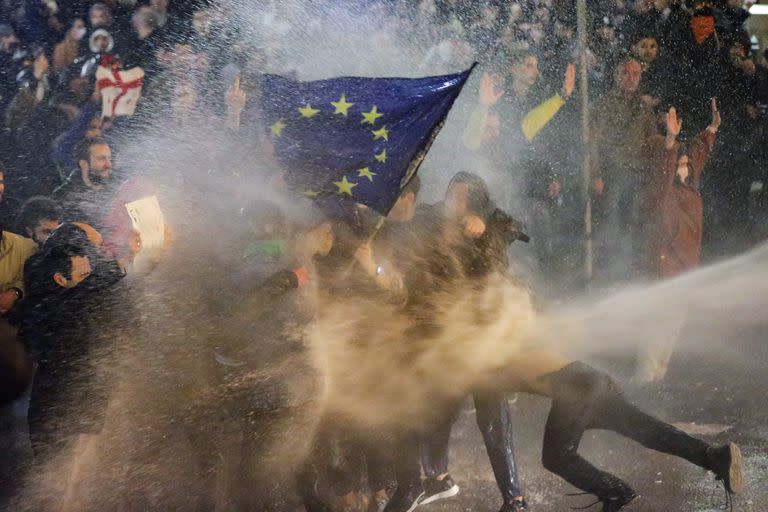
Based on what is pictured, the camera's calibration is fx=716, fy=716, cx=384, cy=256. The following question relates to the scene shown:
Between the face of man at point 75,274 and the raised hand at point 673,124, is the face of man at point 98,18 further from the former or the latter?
the raised hand at point 673,124

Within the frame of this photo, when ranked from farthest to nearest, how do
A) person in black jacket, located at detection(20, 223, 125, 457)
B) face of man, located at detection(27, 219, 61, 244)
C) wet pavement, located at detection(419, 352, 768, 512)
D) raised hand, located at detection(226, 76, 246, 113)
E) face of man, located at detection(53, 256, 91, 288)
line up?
raised hand, located at detection(226, 76, 246, 113) → face of man, located at detection(27, 219, 61, 244) → wet pavement, located at detection(419, 352, 768, 512) → face of man, located at detection(53, 256, 91, 288) → person in black jacket, located at detection(20, 223, 125, 457)

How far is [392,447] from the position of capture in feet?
17.1

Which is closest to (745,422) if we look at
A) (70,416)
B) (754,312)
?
(754,312)

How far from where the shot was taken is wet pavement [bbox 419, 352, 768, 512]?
484 cm

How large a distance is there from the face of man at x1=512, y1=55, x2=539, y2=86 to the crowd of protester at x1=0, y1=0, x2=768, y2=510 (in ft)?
0.07

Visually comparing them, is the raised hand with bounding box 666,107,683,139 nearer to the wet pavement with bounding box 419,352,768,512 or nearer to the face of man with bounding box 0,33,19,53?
the wet pavement with bounding box 419,352,768,512

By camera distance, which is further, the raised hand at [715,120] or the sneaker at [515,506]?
the raised hand at [715,120]

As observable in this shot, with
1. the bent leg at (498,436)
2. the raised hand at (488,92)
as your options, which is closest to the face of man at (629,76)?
the raised hand at (488,92)

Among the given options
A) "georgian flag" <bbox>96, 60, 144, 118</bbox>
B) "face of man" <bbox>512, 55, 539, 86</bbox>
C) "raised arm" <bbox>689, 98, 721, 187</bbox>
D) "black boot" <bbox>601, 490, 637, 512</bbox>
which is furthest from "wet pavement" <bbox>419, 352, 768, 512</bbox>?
"georgian flag" <bbox>96, 60, 144, 118</bbox>

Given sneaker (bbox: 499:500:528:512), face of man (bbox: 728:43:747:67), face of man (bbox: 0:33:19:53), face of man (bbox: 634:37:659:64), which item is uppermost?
face of man (bbox: 728:43:747:67)

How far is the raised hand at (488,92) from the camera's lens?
743cm

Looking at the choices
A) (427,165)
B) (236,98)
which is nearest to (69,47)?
(236,98)

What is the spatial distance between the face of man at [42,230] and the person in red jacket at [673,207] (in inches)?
228

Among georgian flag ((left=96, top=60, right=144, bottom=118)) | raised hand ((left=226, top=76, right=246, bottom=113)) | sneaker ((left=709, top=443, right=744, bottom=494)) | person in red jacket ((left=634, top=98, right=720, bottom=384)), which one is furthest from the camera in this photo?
person in red jacket ((left=634, top=98, right=720, bottom=384))
